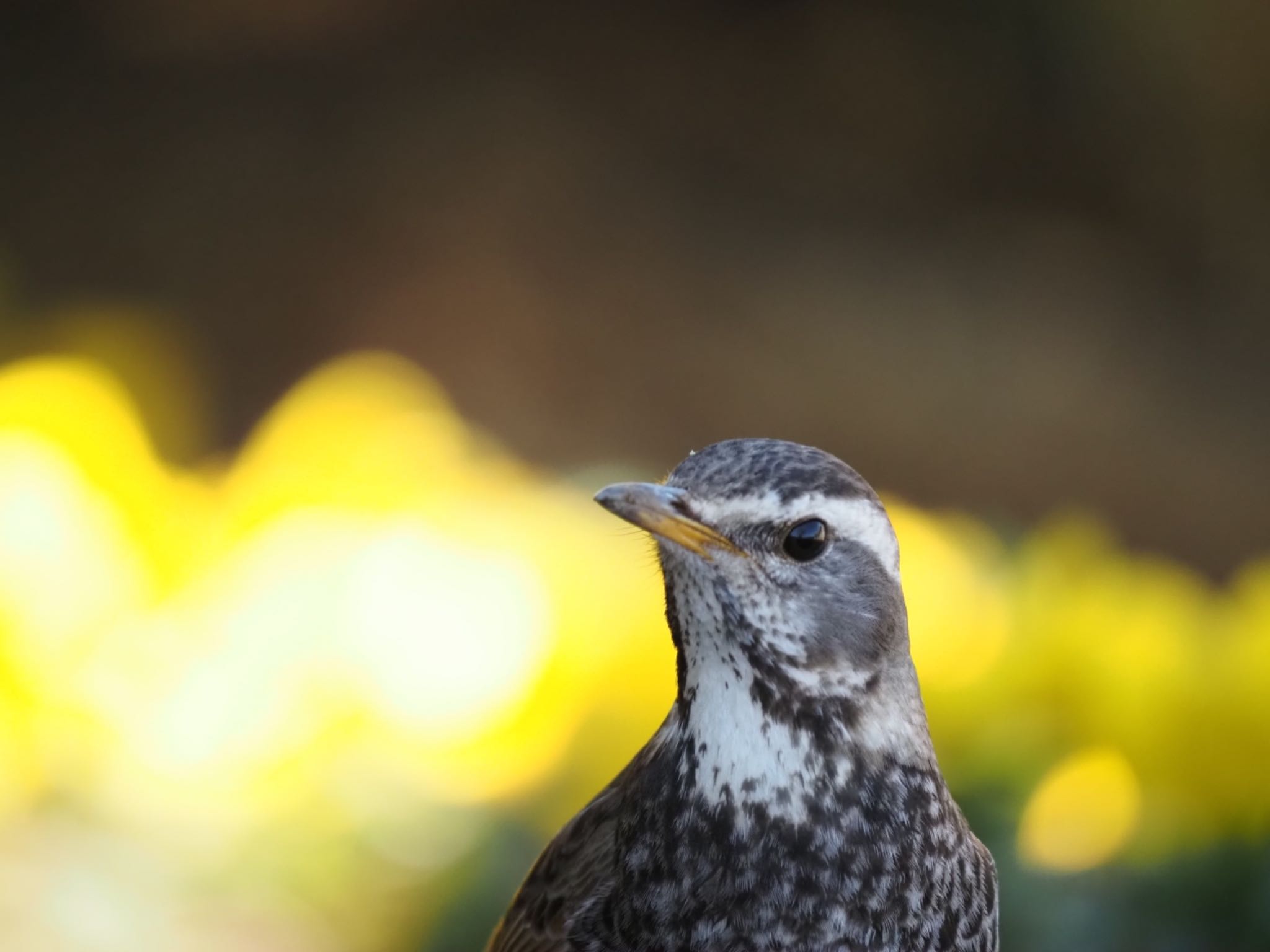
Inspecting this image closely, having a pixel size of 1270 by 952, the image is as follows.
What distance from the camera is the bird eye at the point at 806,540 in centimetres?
137

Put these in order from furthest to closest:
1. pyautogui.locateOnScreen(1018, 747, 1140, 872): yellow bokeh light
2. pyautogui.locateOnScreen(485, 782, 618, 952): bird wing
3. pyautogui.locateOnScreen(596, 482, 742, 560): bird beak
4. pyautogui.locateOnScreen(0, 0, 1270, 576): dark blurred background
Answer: pyautogui.locateOnScreen(0, 0, 1270, 576): dark blurred background
pyautogui.locateOnScreen(1018, 747, 1140, 872): yellow bokeh light
pyautogui.locateOnScreen(485, 782, 618, 952): bird wing
pyautogui.locateOnScreen(596, 482, 742, 560): bird beak

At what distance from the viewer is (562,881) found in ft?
5.45

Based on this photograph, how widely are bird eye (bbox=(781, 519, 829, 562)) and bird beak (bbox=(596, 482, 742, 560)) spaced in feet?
0.20

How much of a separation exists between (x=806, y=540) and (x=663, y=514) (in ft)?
0.56

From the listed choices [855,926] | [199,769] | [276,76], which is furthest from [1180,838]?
[276,76]

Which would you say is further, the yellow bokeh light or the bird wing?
the yellow bokeh light

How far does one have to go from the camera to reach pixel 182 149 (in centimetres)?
345

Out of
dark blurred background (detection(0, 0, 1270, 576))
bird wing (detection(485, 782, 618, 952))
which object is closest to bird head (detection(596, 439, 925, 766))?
bird wing (detection(485, 782, 618, 952))

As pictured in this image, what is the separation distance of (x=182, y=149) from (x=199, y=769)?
1.72 m

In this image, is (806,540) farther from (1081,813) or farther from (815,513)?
(1081,813)

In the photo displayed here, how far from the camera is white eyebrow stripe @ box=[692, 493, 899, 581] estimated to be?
136cm

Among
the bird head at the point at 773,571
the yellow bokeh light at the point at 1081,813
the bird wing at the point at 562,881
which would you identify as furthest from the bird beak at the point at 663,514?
the yellow bokeh light at the point at 1081,813

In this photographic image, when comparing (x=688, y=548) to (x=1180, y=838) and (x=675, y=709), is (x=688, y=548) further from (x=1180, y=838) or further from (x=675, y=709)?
(x=1180, y=838)

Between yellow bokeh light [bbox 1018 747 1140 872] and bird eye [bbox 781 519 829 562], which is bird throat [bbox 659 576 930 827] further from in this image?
yellow bokeh light [bbox 1018 747 1140 872]
